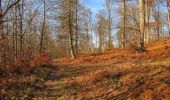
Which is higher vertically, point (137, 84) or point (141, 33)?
point (141, 33)

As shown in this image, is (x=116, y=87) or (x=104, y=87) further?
(x=104, y=87)

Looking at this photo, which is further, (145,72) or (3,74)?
(3,74)

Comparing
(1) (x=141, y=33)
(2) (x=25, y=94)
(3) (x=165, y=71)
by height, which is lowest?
(2) (x=25, y=94)

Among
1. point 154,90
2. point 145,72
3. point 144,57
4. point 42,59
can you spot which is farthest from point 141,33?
point 154,90

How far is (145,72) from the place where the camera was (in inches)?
536

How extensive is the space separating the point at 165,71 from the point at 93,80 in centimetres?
339

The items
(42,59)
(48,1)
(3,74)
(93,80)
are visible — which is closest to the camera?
(93,80)

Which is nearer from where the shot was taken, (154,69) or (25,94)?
(25,94)

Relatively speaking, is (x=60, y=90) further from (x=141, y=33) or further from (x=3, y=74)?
(x=141, y=33)

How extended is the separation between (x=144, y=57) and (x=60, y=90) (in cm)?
863

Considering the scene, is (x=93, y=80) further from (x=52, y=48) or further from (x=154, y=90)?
(x=52, y=48)

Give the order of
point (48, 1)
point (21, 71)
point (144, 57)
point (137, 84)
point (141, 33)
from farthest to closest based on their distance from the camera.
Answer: point (48, 1) < point (141, 33) < point (144, 57) < point (21, 71) < point (137, 84)

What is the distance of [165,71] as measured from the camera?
12859 millimetres

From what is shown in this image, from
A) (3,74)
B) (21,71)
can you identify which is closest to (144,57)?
(21,71)
